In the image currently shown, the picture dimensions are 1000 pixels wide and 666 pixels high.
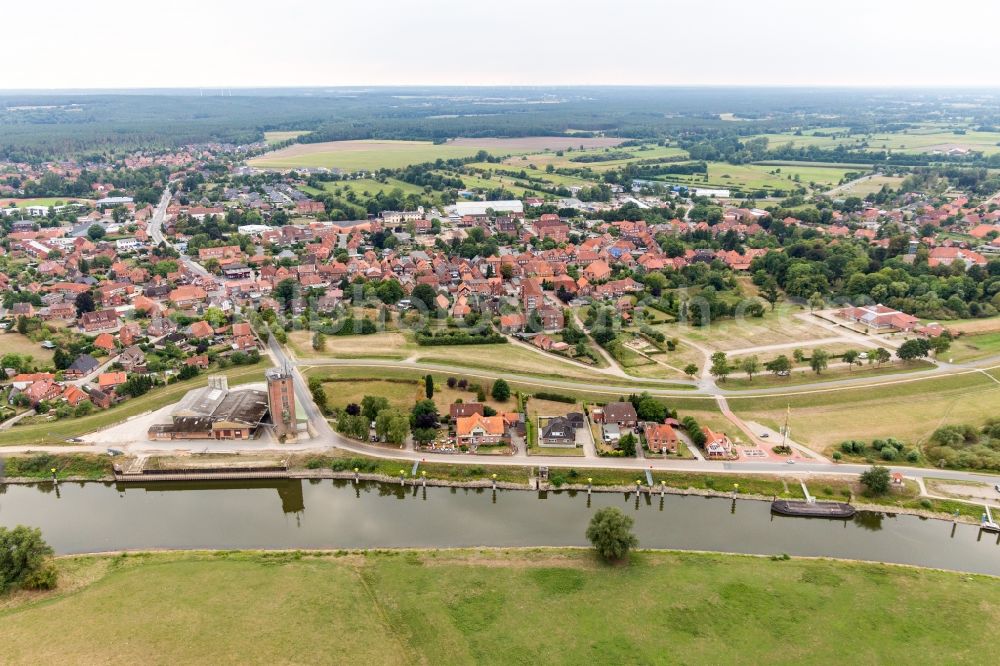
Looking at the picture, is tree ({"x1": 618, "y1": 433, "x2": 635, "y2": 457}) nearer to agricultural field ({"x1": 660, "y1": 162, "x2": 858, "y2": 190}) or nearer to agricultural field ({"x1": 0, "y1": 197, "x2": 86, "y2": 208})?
agricultural field ({"x1": 660, "y1": 162, "x2": 858, "y2": 190})

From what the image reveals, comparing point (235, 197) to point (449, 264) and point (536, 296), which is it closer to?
point (449, 264)

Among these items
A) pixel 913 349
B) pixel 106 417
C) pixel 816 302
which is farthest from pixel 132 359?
→ pixel 816 302

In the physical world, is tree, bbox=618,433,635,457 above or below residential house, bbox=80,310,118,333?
below

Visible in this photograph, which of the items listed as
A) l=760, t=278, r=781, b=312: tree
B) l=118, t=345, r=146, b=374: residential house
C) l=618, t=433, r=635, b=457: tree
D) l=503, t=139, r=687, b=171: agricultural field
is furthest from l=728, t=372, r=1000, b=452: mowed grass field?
l=503, t=139, r=687, b=171: agricultural field

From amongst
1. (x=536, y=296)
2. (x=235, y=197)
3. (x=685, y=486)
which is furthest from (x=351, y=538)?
(x=235, y=197)

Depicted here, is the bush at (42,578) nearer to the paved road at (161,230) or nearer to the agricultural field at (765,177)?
the paved road at (161,230)

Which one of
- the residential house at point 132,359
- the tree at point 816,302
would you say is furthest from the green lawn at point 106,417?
the tree at point 816,302
